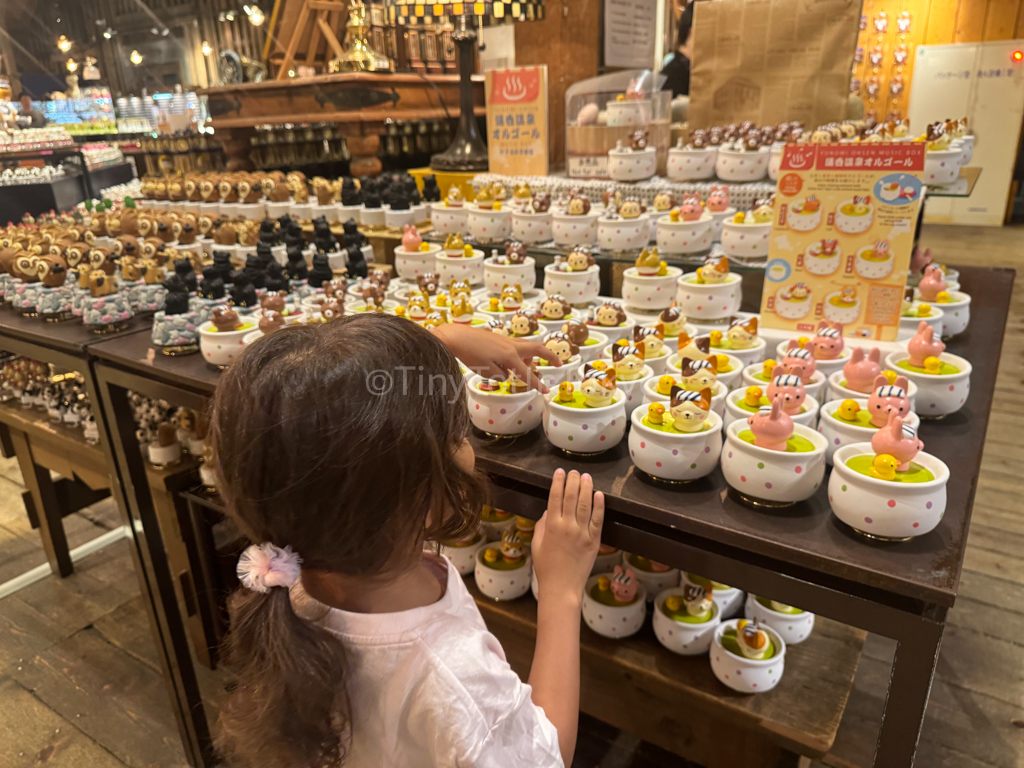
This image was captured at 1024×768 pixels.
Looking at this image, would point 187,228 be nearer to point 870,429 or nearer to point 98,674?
point 98,674

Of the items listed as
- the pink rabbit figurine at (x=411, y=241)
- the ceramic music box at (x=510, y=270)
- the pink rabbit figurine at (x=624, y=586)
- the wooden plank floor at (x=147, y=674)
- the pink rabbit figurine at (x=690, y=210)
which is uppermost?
the pink rabbit figurine at (x=690, y=210)

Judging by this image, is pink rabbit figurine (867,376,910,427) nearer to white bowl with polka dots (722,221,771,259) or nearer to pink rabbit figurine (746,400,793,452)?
pink rabbit figurine (746,400,793,452)

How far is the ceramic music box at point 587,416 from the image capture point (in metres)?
0.98

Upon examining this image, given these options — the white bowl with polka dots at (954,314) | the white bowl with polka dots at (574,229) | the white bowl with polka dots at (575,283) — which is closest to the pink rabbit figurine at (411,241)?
the white bowl with polka dots at (574,229)

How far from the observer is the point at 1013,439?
3.10 m

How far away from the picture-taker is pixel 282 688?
674 millimetres

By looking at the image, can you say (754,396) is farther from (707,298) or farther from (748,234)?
(748,234)

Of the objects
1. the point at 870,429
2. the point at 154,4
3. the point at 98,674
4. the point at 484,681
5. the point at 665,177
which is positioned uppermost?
the point at 154,4

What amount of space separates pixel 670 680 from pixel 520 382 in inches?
24.9

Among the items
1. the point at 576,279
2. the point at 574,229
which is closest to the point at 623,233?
the point at 574,229

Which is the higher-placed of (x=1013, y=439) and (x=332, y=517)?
(x=332, y=517)

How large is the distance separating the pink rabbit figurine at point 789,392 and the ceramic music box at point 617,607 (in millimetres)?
574

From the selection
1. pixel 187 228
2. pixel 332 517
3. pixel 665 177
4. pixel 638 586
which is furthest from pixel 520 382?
pixel 187 228

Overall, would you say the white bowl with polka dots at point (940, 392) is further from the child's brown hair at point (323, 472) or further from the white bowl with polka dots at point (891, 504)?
the child's brown hair at point (323, 472)
